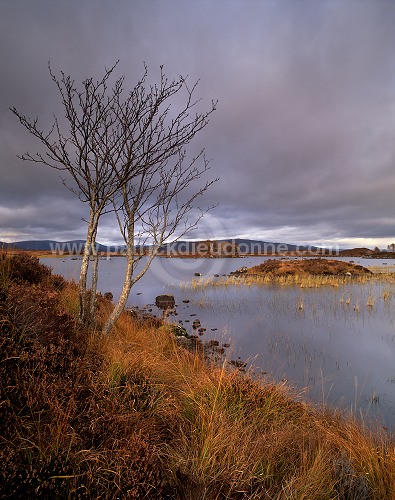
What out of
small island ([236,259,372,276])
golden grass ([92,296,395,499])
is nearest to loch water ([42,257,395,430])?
golden grass ([92,296,395,499])

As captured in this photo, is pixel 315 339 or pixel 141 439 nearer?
pixel 141 439

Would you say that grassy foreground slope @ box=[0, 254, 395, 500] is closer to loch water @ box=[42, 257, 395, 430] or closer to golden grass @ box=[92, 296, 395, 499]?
golden grass @ box=[92, 296, 395, 499]

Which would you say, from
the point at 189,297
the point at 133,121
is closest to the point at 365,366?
the point at 133,121

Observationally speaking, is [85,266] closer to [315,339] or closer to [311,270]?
[315,339]

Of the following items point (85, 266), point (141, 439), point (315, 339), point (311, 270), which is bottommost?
point (315, 339)

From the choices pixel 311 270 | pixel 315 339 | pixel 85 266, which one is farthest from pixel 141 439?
pixel 311 270

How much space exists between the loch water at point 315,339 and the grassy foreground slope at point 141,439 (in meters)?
1.75

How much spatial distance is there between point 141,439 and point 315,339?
351 inches

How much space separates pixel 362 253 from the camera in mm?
119062

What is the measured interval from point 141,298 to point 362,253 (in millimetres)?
121983

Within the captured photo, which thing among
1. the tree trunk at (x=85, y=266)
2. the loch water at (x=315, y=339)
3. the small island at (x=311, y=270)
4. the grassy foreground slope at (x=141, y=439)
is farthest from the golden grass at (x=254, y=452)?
the small island at (x=311, y=270)

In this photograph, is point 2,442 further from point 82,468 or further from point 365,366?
point 365,366

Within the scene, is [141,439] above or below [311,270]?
below

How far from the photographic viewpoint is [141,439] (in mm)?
2727
